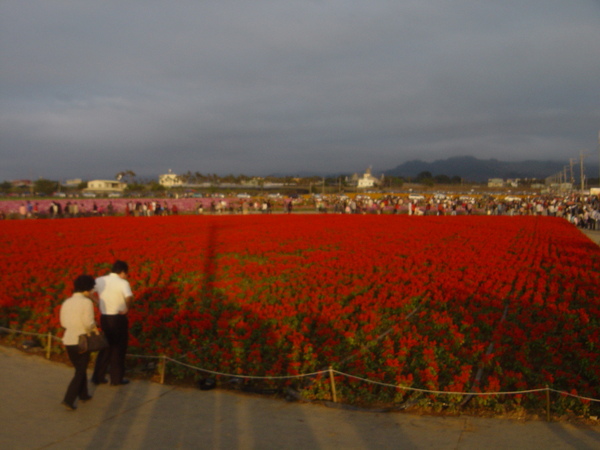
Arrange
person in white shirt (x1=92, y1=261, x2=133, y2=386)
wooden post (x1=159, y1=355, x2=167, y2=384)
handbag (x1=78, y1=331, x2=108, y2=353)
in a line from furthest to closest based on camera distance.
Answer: wooden post (x1=159, y1=355, x2=167, y2=384) → person in white shirt (x1=92, y1=261, x2=133, y2=386) → handbag (x1=78, y1=331, x2=108, y2=353)

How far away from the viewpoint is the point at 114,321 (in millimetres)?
6523

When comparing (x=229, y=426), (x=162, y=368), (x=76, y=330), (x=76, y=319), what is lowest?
(x=229, y=426)

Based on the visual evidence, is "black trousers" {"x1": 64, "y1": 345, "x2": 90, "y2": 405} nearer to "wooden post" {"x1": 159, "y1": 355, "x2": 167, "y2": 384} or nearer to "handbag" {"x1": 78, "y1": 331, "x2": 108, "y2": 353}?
"handbag" {"x1": 78, "y1": 331, "x2": 108, "y2": 353}

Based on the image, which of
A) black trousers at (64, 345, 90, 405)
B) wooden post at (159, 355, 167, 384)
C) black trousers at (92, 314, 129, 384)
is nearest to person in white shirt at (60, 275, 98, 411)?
black trousers at (64, 345, 90, 405)

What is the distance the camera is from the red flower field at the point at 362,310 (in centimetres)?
669

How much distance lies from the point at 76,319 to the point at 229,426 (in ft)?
7.23

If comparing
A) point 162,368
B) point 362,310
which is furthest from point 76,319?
point 362,310

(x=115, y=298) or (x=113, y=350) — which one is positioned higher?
(x=115, y=298)

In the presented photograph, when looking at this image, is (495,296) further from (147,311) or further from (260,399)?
(147,311)

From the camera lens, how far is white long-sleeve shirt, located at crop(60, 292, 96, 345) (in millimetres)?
5848

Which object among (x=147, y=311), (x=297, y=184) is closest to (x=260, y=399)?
(x=147, y=311)

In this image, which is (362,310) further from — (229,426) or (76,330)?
(76,330)

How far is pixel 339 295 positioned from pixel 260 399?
4.50 meters

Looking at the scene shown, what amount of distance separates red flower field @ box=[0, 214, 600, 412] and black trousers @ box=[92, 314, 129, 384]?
2.85 ft
